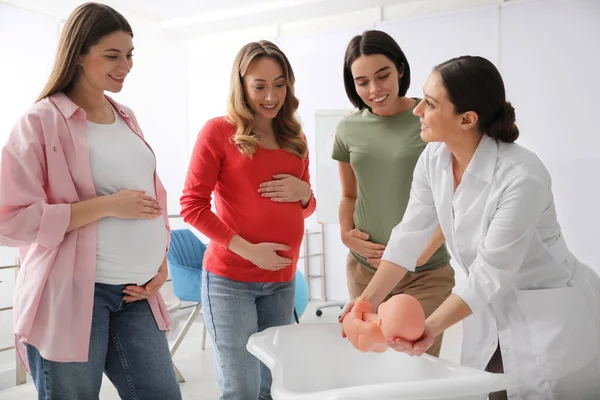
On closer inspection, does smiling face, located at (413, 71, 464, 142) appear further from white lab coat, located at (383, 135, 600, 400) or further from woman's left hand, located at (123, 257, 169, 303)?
woman's left hand, located at (123, 257, 169, 303)

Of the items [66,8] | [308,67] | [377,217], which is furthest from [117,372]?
[308,67]

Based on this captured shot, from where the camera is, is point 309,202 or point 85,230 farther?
point 309,202

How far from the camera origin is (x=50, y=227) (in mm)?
1395

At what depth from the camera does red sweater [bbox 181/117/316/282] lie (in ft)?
6.11

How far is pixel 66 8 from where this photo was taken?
188 inches

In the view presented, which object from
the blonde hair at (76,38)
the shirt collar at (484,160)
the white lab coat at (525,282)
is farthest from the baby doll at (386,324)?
the blonde hair at (76,38)

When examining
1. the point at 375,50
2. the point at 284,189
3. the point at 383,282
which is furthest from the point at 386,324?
the point at 375,50

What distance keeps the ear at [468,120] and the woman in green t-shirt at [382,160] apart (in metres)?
0.53

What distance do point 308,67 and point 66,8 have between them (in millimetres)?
2058

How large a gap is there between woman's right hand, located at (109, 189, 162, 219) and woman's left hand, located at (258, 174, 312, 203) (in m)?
0.40

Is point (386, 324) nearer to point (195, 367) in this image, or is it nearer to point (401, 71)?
point (401, 71)

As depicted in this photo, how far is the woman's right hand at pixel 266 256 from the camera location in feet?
5.95

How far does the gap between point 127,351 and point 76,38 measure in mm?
789

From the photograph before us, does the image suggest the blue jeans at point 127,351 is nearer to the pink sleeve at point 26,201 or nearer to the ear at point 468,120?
the pink sleeve at point 26,201
